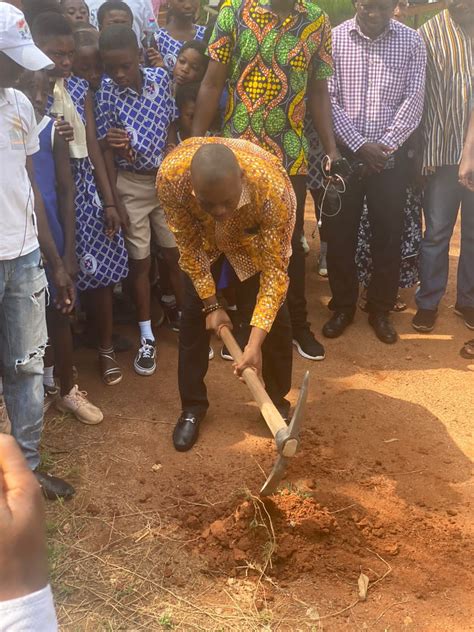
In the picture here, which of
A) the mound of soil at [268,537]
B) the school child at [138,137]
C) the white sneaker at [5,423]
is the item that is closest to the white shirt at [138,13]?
the school child at [138,137]

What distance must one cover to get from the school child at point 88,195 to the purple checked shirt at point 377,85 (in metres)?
1.50

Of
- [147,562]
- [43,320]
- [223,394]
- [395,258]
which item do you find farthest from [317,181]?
[147,562]

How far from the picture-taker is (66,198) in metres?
3.76

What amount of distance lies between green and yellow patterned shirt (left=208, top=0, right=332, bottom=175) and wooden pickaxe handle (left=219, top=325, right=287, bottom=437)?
1.31m

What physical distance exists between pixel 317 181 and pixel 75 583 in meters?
3.00

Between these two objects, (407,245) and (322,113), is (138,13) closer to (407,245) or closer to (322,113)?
(322,113)

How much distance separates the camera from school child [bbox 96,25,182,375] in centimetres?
399

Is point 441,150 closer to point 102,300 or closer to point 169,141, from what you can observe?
point 169,141

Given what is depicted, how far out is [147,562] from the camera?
3.12 meters

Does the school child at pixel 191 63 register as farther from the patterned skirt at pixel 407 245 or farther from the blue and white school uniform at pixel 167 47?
the patterned skirt at pixel 407 245

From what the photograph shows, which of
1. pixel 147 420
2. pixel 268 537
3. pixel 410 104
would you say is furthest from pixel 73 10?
pixel 268 537

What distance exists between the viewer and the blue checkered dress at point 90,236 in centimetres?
395

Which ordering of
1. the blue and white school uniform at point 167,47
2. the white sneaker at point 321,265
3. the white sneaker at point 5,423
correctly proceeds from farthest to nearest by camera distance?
the white sneaker at point 321,265
the blue and white school uniform at point 167,47
the white sneaker at point 5,423

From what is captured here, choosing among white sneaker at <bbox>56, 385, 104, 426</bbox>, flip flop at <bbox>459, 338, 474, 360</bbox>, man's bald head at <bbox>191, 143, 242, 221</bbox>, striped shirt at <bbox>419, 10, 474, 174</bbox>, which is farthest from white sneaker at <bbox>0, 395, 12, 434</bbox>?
striped shirt at <bbox>419, 10, 474, 174</bbox>
